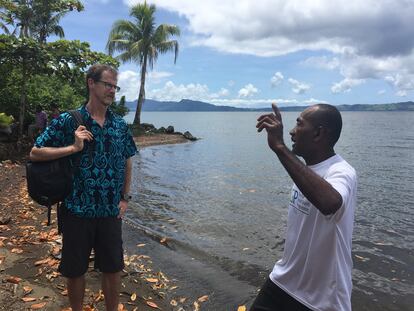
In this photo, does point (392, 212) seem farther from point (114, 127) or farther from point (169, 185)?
point (114, 127)

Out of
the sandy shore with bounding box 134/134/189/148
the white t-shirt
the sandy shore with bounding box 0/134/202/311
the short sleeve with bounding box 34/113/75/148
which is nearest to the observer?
the white t-shirt

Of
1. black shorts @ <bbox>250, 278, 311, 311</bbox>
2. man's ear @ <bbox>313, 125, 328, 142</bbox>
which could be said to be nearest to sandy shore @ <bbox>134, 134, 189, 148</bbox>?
black shorts @ <bbox>250, 278, 311, 311</bbox>

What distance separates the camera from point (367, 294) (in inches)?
248

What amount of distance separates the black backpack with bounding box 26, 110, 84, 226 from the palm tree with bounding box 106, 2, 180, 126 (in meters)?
36.8

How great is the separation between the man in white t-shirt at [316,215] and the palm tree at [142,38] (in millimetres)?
37908

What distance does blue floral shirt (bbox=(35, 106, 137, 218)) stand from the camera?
146 inches

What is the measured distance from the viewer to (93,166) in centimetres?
374

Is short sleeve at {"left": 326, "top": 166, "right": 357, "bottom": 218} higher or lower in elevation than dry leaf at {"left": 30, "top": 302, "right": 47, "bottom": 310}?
higher

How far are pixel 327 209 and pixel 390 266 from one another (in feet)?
20.2

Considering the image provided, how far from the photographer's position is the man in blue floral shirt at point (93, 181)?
3701 mm

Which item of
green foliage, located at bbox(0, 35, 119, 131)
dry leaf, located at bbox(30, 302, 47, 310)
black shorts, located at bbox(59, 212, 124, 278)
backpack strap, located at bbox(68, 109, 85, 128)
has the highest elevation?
green foliage, located at bbox(0, 35, 119, 131)

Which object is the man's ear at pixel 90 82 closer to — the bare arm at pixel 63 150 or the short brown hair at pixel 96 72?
the short brown hair at pixel 96 72

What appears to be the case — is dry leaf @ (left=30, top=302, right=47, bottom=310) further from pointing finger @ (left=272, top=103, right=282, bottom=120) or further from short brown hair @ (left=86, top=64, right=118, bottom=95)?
pointing finger @ (left=272, top=103, right=282, bottom=120)

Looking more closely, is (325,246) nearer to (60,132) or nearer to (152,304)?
(60,132)
